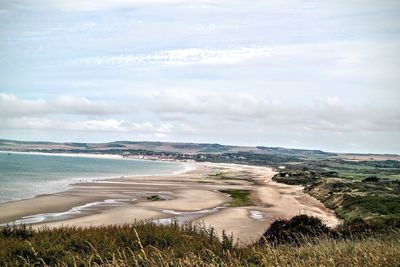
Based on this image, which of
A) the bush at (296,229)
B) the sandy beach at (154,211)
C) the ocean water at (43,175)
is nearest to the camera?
the bush at (296,229)

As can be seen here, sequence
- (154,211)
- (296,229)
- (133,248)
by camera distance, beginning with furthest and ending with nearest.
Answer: (154,211) → (296,229) → (133,248)

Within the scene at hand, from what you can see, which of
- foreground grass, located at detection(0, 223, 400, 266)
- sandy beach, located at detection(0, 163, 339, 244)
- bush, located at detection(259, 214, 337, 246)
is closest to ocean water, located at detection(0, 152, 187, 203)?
sandy beach, located at detection(0, 163, 339, 244)

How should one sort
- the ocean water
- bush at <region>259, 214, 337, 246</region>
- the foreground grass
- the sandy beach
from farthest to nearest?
the ocean water < the sandy beach < bush at <region>259, 214, 337, 246</region> < the foreground grass

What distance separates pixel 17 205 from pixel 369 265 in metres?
31.7

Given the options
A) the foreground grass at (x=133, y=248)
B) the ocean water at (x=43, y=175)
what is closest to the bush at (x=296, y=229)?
the foreground grass at (x=133, y=248)

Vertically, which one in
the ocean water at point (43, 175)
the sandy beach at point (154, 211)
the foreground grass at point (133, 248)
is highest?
the foreground grass at point (133, 248)

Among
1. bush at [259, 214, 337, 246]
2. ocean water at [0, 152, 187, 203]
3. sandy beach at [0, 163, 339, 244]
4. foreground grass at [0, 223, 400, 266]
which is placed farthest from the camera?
ocean water at [0, 152, 187, 203]

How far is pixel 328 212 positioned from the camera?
3338 centimetres

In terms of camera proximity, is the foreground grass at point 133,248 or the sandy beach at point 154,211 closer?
the foreground grass at point 133,248

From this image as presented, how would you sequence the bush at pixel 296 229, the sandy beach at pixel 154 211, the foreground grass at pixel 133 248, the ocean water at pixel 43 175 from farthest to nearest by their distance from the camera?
the ocean water at pixel 43 175
the sandy beach at pixel 154 211
the bush at pixel 296 229
the foreground grass at pixel 133 248

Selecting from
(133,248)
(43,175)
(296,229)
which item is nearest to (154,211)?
(296,229)

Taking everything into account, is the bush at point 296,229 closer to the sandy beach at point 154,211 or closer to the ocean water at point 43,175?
the sandy beach at point 154,211

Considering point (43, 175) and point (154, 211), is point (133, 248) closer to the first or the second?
point (154, 211)

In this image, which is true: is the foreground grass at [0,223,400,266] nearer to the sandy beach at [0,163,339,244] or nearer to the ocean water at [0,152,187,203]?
the sandy beach at [0,163,339,244]
